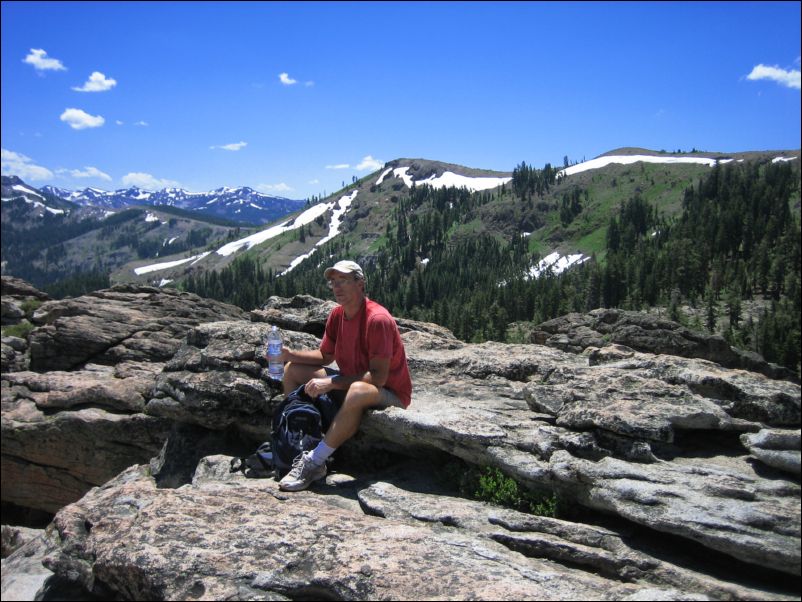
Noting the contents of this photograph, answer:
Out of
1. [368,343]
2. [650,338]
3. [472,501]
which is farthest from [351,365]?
[650,338]

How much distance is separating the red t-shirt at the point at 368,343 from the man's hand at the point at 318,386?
0.51 metres

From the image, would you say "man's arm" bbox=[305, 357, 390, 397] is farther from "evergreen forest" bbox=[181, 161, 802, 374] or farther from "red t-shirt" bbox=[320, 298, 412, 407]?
"evergreen forest" bbox=[181, 161, 802, 374]

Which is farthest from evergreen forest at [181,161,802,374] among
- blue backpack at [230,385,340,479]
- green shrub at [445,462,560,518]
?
blue backpack at [230,385,340,479]

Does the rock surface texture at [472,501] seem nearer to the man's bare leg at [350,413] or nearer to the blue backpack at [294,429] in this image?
the blue backpack at [294,429]

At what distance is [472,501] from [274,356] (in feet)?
15.9

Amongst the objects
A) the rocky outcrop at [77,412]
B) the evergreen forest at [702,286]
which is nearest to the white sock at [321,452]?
the rocky outcrop at [77,412]

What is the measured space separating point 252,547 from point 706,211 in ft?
649

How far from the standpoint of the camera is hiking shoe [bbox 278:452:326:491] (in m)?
8.75

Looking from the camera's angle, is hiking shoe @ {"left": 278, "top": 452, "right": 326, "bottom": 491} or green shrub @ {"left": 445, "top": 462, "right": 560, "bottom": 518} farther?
hiking shoe @ {"left": 278, "top": 452, "right": 326, "bottom": 491}

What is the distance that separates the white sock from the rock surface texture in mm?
599

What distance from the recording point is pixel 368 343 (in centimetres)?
910

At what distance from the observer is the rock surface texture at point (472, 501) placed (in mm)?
6105

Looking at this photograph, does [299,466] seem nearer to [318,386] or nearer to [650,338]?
[318,386]

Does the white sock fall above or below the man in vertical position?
below
